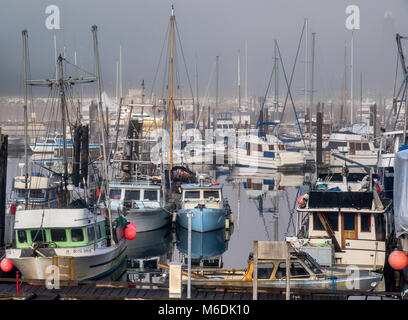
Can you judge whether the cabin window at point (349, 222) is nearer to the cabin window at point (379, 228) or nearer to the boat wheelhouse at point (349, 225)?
the boat wheelhouse at point (349, 225)

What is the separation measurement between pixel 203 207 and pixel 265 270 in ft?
48.4

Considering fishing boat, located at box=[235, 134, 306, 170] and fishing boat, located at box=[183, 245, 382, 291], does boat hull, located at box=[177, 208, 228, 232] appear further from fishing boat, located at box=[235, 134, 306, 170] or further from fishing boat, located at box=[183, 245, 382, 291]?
fishing boat, located at box=[235, 134, 306, 170]

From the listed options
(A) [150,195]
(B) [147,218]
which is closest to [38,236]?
(B) [147,218]

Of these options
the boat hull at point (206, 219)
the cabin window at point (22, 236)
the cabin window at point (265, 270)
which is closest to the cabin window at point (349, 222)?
the cabin window at point (265, 270)

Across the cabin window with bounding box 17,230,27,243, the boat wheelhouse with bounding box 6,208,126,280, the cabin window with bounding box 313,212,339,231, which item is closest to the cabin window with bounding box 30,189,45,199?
the boat wheelhouse with bounding box 6,208,126,280

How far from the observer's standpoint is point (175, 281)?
1337cm

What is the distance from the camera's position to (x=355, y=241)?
2044 cm

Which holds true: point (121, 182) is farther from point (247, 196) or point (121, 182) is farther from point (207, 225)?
point (247, 196)

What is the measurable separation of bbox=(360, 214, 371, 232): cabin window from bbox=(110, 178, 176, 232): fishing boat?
12620 mm

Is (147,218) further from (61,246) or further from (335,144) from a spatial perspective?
(335,144)

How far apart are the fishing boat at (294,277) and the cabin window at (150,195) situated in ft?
47.5

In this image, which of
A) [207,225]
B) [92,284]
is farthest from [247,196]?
[92,284]

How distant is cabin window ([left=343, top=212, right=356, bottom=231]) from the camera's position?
68.2 ft
